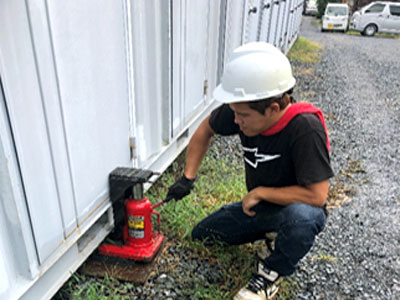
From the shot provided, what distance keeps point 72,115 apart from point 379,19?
19.2m

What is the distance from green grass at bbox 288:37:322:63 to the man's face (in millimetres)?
8621

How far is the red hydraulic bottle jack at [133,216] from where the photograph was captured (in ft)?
6.76

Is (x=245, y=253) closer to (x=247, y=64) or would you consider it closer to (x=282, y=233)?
(x=282, y=233)

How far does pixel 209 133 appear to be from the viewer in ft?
7.21

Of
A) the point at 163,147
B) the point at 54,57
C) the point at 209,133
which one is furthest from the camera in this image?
the point at 163,147

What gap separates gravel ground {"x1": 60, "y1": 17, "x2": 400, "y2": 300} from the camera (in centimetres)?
214

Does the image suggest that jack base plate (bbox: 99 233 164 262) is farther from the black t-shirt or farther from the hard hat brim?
the hard hat brim

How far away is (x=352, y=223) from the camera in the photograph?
9.16ft

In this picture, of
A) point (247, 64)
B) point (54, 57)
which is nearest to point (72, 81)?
point (54, 57)

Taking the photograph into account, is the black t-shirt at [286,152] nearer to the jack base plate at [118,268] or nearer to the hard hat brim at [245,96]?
the hard hat brim at [245,96]

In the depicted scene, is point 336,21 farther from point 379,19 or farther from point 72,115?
point 72,115

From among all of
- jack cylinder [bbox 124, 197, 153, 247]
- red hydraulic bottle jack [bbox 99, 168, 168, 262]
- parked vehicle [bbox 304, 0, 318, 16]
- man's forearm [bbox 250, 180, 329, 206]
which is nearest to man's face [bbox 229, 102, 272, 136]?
man's forearm [bbox 250, 180, 329, 206]

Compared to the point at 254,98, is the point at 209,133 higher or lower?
lower

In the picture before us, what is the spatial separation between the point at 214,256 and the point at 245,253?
0.20 m
